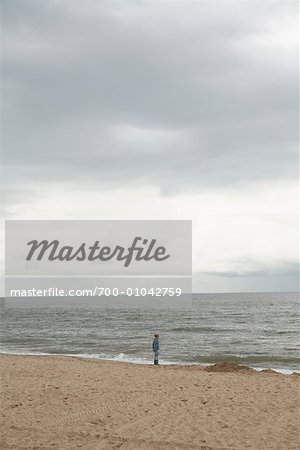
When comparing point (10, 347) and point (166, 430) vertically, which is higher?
point (166, 430)

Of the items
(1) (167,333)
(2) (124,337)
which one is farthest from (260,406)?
(1) (167,333)

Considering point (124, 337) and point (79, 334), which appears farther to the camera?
point (79, 334)

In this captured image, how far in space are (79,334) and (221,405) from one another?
38667 millimetres

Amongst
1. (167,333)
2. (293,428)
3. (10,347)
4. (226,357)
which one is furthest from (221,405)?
(167,333)

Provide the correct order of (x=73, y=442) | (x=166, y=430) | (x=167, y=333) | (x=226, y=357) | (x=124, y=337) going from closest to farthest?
(x=73, y=442), (x=166, y=430), (x=226, y=357), (x=124, y=337), (x=167, y=333)

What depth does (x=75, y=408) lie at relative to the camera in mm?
13188

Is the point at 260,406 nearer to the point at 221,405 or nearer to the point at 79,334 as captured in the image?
the point at 221,405

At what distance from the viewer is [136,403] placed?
45.2 ft

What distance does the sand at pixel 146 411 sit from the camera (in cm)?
1043

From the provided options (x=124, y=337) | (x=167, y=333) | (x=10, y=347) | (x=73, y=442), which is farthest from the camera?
(x=167, y=333)

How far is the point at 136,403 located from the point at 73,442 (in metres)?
3.68

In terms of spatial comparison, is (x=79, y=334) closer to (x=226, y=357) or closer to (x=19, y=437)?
(x=226, y=357)

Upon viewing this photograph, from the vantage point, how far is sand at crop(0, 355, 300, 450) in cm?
1043

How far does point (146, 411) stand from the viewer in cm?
1287
